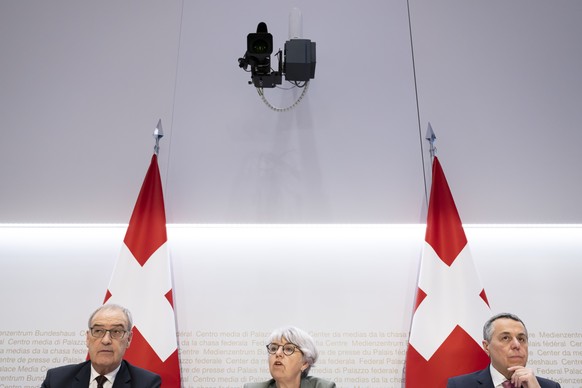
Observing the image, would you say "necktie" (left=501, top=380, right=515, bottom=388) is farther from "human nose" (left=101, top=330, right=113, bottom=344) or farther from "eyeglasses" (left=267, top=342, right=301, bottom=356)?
"human nose" (left=101, top=330, right=113, bottom=344)

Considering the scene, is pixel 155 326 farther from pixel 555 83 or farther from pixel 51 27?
pixel 555 83

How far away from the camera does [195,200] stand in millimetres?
4023

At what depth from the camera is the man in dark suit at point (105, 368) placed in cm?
298

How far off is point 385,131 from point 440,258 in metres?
→ 1.04

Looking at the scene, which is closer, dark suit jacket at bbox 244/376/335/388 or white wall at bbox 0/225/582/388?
dark suit jacket at bbox 244/376/335/388

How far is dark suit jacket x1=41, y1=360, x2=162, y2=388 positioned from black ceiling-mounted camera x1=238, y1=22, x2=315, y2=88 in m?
1.94

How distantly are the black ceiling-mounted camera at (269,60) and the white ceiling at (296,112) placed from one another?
37cm

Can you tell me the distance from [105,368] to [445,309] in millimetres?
1967

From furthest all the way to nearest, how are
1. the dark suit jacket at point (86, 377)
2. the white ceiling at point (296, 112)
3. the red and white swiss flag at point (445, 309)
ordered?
the white ceiling at point (296, 112)
the red and white swiss flag at point (445, 309)
the dark suit jacket at point (86, 377)

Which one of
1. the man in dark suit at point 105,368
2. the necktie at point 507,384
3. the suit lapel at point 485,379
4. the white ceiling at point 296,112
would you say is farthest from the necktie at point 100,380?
the necktie at point 507,384

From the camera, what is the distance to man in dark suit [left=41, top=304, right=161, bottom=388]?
9.79 feet

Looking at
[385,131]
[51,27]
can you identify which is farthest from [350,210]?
[51,27]

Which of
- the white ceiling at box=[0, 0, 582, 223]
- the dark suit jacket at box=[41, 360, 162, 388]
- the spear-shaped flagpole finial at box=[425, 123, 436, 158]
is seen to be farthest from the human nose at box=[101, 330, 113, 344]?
the spear-shaped flagpole finial at box=[425, 123, 436, 158]

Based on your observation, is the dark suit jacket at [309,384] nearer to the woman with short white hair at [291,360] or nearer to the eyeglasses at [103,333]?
the woman with short white hair at [291,360]
